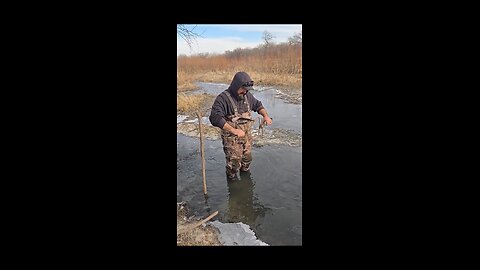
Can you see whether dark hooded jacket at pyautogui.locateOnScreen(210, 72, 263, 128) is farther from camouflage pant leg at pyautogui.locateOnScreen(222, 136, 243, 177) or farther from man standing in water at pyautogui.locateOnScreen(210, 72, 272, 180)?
camouflage pant leg at pyautogui.locateOnScreen(222, 136, 243, 177)

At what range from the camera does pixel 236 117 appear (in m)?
4.19

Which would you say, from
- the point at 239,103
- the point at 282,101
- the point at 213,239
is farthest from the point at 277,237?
the point at 282,101

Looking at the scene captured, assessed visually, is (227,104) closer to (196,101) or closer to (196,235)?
(196,235)

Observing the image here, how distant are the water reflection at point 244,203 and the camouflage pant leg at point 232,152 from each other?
25 cm

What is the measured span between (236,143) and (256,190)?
812 millimetres

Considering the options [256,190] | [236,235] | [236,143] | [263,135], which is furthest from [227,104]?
[263,135]

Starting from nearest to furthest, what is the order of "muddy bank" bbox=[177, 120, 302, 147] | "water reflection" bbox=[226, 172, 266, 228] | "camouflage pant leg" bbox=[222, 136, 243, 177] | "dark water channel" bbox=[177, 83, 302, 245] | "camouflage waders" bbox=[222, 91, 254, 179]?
"dark water channel" bbox=[177, 83, 302, 245], "water reflection" bbox=[226, 172, 266, 228], "camouflage waders" bbox=[222, 91, 254, 179], "camouflage pant leg" bbox=[222, 136, 243, 177], "muddy bank" bbox=[177, 120, 302, 147]

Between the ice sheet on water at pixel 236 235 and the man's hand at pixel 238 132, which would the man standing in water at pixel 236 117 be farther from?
the ice sheet on water at pixel 236 235

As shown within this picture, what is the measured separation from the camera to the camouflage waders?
4198 millimetres

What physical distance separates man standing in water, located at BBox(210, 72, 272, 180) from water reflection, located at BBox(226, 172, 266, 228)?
26 cm

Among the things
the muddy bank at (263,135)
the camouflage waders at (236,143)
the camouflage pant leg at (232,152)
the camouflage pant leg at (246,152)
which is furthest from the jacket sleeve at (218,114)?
the muddy bank at (263,135)

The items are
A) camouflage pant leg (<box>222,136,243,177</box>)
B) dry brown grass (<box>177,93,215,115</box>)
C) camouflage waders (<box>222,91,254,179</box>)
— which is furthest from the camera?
dry brown grass (<box>177,93,215,115</box>)

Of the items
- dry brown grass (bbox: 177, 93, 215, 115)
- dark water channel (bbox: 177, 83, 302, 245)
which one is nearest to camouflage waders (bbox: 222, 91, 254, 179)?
dark water channel (bbox: 177, 83, 302, 245)

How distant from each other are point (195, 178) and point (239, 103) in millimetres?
1615
